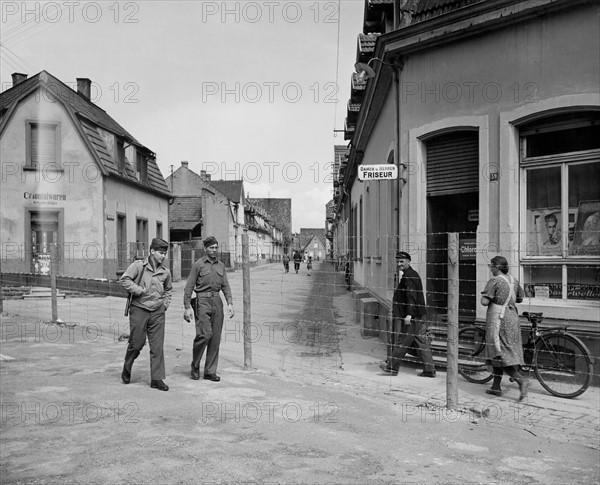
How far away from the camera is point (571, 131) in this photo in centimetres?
832

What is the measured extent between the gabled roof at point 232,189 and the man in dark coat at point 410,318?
171ft

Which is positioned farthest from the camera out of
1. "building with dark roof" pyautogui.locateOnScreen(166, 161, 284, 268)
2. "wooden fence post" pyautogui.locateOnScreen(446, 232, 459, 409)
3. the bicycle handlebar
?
"building with dark roof" pyautogui.locateOnScreen(166, 161, 284, 268)

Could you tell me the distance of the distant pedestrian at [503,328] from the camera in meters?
7.38

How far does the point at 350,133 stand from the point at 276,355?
1338 centimetres

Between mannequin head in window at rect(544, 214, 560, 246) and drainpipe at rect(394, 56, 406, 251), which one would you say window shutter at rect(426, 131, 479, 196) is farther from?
mannequin head in window at rect(544, 214, 560, 246)

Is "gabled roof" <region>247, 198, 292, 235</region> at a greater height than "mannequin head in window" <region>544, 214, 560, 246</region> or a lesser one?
greater

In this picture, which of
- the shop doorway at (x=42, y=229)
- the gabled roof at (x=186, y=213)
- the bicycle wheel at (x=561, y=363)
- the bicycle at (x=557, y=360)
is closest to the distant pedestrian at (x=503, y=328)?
the bicycle at (x=557, y=360)

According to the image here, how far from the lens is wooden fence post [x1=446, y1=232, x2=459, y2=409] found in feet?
22.0

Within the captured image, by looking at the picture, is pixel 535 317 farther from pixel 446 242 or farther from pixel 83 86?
pixel 83 86

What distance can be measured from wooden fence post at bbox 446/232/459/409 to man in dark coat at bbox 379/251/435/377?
1.73 metres

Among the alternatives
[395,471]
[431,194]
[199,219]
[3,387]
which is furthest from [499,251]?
[199,219]

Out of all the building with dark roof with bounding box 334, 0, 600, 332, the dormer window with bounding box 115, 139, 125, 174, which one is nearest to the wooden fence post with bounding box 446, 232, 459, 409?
the building with dark roof with bounding box 334, 0, 600, 332

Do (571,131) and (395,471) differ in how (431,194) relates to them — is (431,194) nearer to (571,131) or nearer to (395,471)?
(571,131)

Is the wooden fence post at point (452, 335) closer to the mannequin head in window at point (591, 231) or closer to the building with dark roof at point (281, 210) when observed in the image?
the mannequin head in window at point (591, 231)
